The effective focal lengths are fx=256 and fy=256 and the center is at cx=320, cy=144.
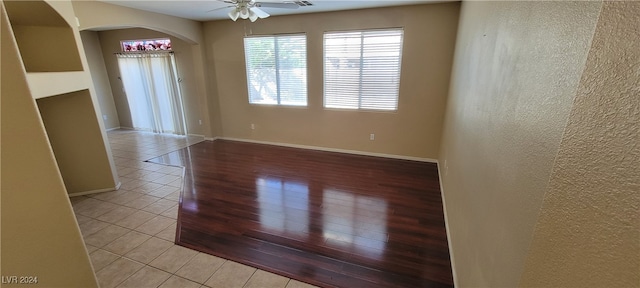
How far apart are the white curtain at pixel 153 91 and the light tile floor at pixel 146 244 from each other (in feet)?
8.78

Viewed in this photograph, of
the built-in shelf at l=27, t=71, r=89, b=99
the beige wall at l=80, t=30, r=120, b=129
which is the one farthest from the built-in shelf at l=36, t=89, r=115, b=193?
the beige wall at l=80, t=30, r=120, b=129

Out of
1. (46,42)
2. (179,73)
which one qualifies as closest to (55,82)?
(46,42)

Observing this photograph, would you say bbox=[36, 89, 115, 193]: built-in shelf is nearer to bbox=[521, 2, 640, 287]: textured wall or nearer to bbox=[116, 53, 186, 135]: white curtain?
bbox=[116, 53, 186, 135]: white curtain

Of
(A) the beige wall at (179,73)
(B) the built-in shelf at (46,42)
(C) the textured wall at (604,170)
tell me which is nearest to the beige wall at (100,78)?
(A) the beige wall at (179,73)

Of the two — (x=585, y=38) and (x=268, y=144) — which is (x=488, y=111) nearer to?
(x=585, y=38)

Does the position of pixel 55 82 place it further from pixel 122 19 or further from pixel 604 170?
pixel 604 170

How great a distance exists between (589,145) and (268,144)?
17.4ft

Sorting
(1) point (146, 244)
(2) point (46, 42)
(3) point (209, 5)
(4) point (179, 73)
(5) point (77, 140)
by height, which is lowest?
(1) point (146, 244)

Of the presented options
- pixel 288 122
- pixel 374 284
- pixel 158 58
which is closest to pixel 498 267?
pixel 374 284

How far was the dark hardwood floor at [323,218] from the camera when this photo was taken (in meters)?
2.08

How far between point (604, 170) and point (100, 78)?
9.27m

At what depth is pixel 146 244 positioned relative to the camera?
2.38 meters

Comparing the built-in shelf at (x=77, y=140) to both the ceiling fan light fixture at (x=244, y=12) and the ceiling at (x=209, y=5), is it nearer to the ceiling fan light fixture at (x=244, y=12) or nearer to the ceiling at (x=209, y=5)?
the ceiling at (x=209, y=5)

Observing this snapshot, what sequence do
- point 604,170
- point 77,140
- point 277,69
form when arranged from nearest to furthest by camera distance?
point 604,170
point 77,140
point 277,69
